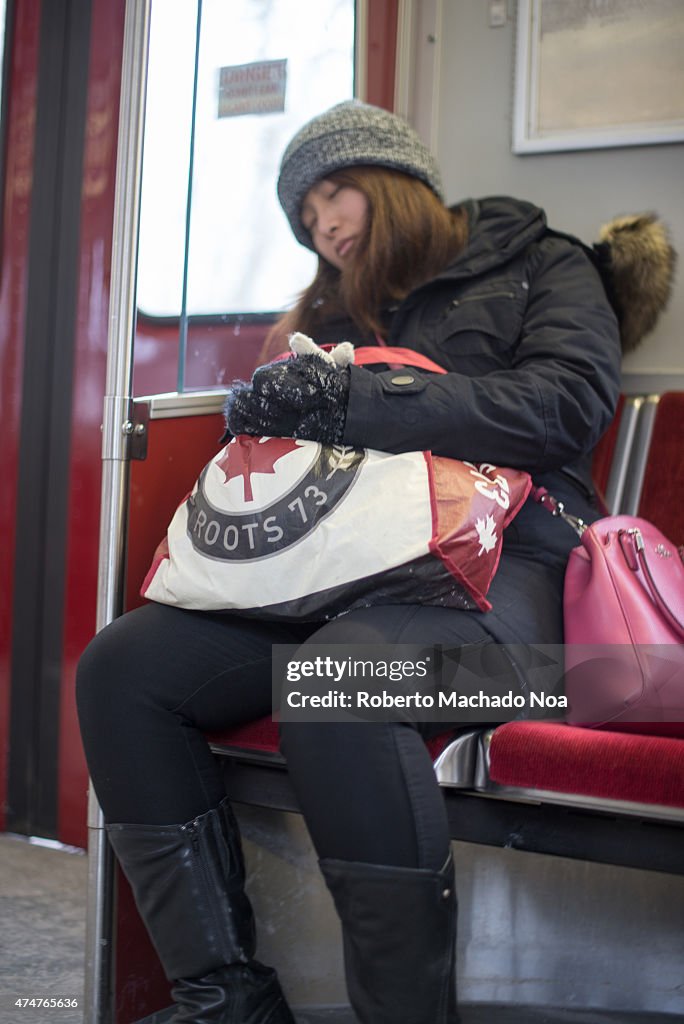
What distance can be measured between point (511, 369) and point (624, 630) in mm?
514

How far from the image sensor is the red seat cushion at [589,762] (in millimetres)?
1181

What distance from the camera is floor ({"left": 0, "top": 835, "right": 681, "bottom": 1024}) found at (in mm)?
1601

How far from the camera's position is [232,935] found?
1.32m

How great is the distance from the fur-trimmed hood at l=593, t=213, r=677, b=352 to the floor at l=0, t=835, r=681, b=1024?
47.5 inches

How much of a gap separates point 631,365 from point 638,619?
96cm

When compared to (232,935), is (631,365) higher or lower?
higher

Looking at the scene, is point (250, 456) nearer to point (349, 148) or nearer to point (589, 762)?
point (589, 762)

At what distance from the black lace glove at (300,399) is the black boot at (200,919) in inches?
20.7

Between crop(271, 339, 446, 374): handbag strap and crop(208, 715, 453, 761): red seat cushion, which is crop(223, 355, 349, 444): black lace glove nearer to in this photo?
crop(271, 339, 446, 374): handbag strap

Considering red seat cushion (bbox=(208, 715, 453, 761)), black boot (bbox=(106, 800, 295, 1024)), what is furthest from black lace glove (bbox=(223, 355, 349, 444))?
black boot (bbox=(106, 800, 295, 1024))

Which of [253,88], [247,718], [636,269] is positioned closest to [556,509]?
[247,718]

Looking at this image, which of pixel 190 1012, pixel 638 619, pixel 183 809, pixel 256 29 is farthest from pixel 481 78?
pixel 190 1012

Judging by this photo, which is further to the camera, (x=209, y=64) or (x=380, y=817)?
(x=209, y=64)

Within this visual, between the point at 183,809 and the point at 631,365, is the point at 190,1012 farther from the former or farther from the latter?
the point at 631,365
